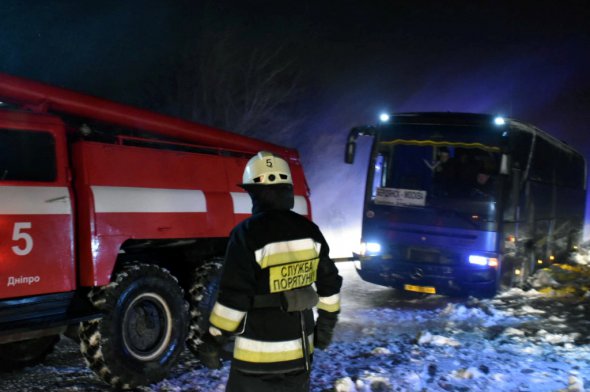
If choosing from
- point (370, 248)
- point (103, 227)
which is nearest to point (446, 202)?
Result: point (370, 248)

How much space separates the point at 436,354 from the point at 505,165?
3.86m

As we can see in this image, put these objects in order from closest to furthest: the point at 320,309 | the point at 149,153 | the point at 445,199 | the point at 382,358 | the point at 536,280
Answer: the point at 320,309 < the point at 149,153 < the point at 382,358 < the point at 445,199 < the point at 536,280

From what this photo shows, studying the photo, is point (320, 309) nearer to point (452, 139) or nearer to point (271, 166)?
point (271, 166)

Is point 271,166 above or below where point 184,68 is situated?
below

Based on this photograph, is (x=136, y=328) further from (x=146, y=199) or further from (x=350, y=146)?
(x=350, y=146)

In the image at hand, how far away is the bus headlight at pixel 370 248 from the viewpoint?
9609 millimetres

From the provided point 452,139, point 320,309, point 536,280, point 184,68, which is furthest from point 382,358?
point 184,68

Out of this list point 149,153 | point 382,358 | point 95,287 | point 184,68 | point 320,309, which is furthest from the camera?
point 184,68

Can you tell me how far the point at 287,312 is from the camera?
117 inches

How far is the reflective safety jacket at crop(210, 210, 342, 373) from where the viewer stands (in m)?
2.81

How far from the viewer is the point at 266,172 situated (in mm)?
3025

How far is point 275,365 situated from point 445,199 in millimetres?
6836

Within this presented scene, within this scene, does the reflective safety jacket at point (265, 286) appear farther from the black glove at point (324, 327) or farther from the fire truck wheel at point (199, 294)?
the fire truck wheel at point (199, 294)

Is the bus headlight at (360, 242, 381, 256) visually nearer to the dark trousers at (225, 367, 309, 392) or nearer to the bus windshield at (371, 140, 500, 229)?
the bus windshield at (371, 140, 500, 229)
